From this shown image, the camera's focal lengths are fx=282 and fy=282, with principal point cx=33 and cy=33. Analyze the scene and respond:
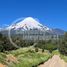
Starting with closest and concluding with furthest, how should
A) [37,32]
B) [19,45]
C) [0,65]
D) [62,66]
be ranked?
[0,65]
[62,66]
[19,45]
[37,32]

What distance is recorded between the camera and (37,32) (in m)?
118

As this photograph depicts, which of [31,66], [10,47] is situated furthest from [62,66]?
Answer: [10,47]

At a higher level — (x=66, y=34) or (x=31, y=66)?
(x=66, y=34)

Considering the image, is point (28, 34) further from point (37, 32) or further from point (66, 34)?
point (66, 34)

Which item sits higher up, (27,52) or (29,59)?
(27,52)

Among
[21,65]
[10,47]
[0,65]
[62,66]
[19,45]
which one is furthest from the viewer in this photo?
[19,45]

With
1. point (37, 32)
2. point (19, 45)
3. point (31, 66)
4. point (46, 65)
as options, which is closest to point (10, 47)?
point (19, 45)

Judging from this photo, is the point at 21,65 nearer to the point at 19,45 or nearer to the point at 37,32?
the point at 19,45

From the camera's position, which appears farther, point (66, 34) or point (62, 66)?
point (66, 34)

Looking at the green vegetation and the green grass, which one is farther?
the green vegetation

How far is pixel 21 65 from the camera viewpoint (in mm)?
24969

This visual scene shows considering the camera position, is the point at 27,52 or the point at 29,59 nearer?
the point at 29,59

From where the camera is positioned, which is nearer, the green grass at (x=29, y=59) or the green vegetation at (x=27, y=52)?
the green grass at (x=29, y=59)

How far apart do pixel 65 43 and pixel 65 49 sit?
1644 millimetres
